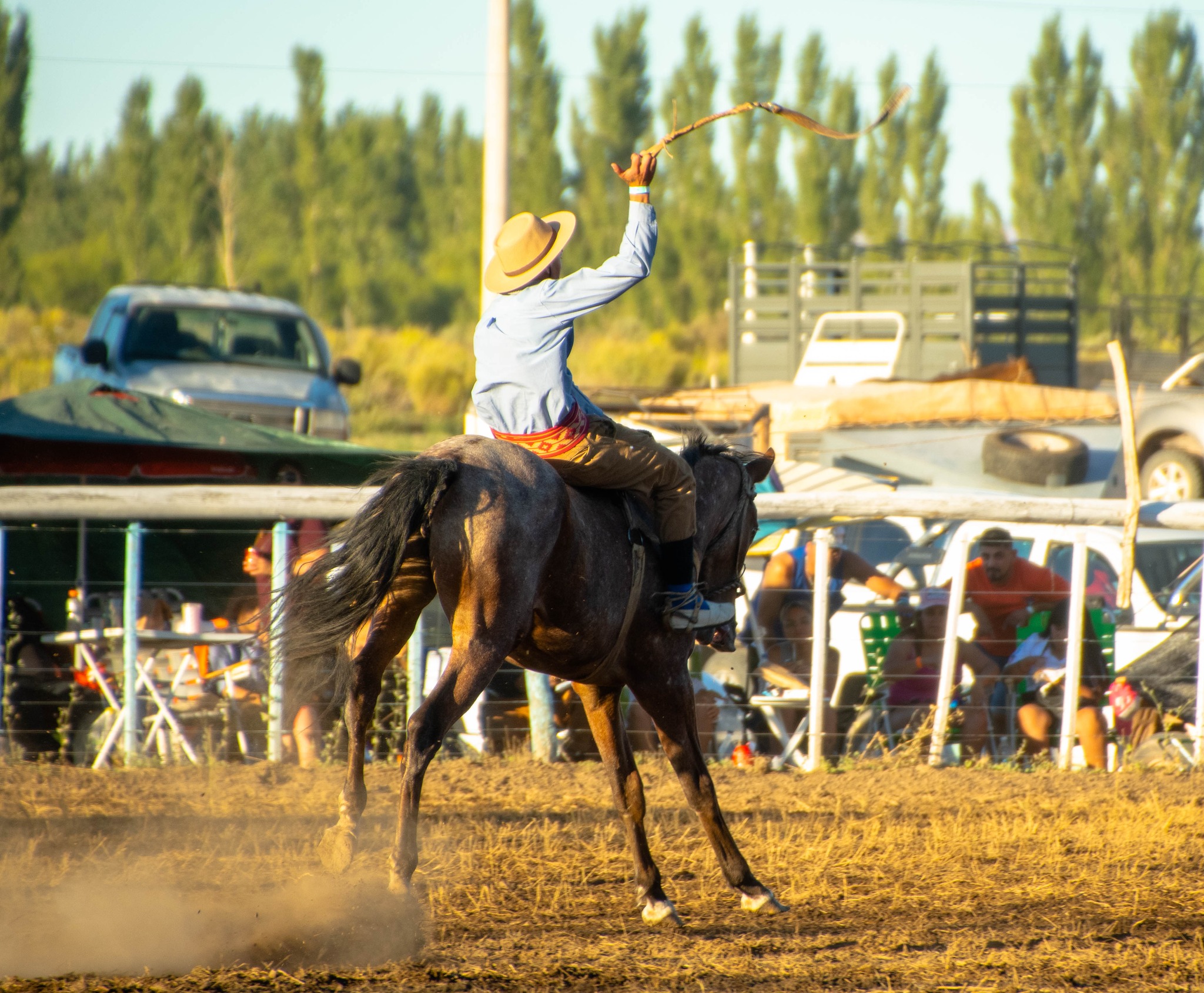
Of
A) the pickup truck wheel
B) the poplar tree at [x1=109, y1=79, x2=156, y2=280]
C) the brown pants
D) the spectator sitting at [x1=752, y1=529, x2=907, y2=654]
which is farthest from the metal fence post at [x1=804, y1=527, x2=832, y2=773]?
the poplar tree at [x1=109, y1=79, x2=156, y2=280]

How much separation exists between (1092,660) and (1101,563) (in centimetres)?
137

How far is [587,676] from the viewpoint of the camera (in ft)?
16.3

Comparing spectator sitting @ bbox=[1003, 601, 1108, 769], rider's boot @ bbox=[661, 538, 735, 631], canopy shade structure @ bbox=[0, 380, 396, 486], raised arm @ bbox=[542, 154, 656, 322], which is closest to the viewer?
raised arm @ bbox=[542, 154, 656, 322]

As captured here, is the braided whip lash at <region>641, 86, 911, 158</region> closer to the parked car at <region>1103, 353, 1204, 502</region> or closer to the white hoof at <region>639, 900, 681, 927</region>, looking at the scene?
the white hoof at <region>639, 900, 681, 927</region>

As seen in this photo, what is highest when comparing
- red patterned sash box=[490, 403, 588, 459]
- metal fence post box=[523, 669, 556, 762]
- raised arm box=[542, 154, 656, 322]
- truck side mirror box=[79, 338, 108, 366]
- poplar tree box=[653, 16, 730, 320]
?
poplar tree box=[653, 16, 730, 320]

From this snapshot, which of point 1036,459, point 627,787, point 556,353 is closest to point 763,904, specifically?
point 627,787

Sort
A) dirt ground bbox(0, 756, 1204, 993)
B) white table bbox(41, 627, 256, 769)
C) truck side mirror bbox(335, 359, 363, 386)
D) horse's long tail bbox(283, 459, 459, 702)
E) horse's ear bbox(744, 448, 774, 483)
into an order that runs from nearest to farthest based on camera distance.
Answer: dirt ground bbox(0, 756, 1204, 993)
horse's long tail bbox(283, 459, 459, 702)
horse's ear bbox(744, 448, 774, 483)
white table bbox(41, 627, 256, 769)
truck side mirror bbox(335, 359, 363, 386)

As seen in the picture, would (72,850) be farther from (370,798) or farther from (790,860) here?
(790,860)

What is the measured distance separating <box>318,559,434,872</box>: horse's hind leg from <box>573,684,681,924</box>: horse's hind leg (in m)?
0.78

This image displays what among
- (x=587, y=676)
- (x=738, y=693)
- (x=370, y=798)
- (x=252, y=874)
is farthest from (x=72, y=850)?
(x=738, y=693)

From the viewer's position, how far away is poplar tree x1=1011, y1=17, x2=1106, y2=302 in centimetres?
4278

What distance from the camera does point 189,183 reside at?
43.8m

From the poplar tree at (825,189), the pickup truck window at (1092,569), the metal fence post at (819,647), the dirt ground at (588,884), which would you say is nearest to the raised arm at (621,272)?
the dirt ground at (588,884)

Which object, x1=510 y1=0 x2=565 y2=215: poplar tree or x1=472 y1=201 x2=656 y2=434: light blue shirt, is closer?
x1=472 y1=201 x2=656 y2=434: light blue shirt
